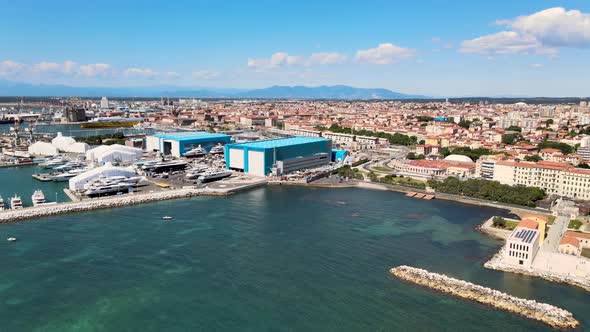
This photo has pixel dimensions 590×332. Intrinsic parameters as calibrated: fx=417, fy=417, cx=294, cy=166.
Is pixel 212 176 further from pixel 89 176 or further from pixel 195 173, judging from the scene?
pixel 89 176

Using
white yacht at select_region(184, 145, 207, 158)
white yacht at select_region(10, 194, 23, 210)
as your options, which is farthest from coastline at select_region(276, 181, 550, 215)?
→ white yacht at select_region(10, 194, 23, 210)

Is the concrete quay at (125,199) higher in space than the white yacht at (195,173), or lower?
lower

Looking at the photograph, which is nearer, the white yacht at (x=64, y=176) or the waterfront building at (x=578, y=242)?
the waterfront building at (x=578, y=242)

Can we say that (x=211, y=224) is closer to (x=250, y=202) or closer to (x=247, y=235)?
(x=247, y=235)

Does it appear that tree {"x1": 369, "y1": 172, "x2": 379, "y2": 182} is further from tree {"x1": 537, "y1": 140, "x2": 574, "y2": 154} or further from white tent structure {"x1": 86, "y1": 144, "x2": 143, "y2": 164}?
tree {"x1": 537, "y1": 140, "x2": 574, "y2": 154}

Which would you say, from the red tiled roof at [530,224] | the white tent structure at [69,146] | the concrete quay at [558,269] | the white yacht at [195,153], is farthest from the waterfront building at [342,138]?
the concrete quay at [558,269]

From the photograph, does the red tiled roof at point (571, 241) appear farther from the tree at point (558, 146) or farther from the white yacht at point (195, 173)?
the tree at point (558, 146)

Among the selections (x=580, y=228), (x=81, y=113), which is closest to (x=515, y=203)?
(x=580, y=228)
